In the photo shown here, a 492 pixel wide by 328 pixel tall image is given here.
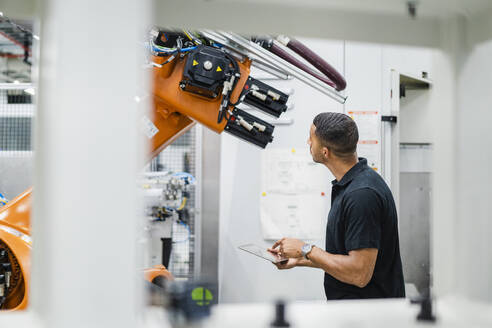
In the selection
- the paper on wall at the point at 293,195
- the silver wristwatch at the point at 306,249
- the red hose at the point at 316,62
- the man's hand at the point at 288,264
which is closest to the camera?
the red hose at the point at 316,62

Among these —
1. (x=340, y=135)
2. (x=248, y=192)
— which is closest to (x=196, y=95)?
(x=340, y=135)

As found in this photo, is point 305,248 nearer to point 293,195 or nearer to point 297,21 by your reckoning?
point 293,195

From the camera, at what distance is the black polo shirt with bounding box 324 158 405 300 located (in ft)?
6.04

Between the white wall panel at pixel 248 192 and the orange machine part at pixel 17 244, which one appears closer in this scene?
the orange machine part at pixel 17 244

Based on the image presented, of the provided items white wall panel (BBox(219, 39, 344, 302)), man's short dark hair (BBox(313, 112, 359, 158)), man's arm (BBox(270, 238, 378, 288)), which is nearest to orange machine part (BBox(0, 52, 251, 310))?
man's short dark hair (BBox(313, 112, 359, 158))

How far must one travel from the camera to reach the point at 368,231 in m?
1.82

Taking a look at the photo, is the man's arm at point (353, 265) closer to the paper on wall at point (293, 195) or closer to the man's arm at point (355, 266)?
the man's arm at point (355, 266)

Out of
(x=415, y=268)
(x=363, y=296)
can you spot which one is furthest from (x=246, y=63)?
(x=415, y=268)

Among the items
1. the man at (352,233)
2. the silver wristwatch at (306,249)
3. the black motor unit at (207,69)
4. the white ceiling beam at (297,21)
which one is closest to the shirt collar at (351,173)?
the man at (352,233)

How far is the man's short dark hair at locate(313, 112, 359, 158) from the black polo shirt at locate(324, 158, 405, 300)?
0.15 metres

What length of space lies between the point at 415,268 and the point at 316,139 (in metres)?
1.56

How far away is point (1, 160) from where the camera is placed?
280cm

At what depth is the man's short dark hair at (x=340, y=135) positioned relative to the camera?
6.98ft

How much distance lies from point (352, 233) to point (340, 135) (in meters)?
0.53
